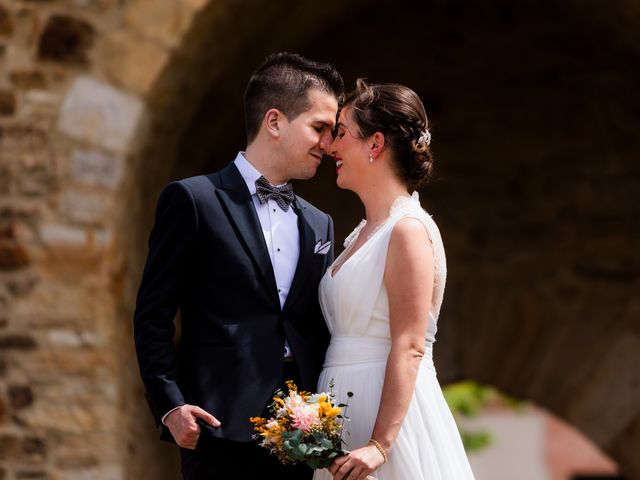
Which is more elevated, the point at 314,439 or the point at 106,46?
the point at 106,46

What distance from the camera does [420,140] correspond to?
2953 mm

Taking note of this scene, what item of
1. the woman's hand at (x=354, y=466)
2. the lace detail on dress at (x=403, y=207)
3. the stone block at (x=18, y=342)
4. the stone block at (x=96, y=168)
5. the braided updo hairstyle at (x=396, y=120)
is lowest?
the stone block at (x=18, y=342)

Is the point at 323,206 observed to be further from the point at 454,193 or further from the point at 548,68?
the point at 548,68

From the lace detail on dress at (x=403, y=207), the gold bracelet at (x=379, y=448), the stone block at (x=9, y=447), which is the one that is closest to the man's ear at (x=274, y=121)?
the lace detail on dress at (x=403, y=207)

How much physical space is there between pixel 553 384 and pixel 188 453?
4.25 meters

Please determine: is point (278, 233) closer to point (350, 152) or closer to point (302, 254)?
point (302, 254)

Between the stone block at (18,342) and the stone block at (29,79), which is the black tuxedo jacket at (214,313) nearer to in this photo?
the stone block at (18,342)

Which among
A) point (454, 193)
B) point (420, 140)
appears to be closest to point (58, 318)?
point (420, 140)

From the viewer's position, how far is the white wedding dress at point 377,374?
2832 millimetres

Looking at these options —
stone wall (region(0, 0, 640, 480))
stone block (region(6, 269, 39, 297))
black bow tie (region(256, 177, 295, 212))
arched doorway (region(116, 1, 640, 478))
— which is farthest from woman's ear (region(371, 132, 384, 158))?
arched doorway (region(116, 1, 640, 478))

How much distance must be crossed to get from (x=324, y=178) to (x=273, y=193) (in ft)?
12.5

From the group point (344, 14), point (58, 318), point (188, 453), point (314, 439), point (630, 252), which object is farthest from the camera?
point (630, 252)

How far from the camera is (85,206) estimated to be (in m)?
4.51

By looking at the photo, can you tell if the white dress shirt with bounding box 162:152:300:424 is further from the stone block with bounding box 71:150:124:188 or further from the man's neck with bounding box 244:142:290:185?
the stone block with bounding box 71:150:124:188
